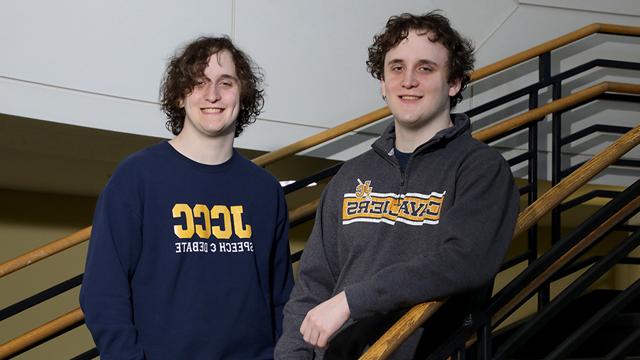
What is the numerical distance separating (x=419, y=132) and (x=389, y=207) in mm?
187

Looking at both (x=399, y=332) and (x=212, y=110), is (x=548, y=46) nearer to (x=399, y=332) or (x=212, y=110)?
(x=212, y=110)

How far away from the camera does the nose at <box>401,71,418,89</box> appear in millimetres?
1875

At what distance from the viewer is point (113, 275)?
1.83 meters

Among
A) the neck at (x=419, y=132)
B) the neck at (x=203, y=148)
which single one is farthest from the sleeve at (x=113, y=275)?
the neck at (x=419, y=132)

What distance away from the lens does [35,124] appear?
320cm

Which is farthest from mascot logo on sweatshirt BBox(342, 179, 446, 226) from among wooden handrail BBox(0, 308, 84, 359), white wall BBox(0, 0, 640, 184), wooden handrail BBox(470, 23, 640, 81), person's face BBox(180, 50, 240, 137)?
wooden handrail BBox(470, 23, 640, 81)

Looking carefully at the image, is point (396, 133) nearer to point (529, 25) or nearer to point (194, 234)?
point (194, 234)

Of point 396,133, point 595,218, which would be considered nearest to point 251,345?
point 396,133

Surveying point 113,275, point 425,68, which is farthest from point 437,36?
point 113,275

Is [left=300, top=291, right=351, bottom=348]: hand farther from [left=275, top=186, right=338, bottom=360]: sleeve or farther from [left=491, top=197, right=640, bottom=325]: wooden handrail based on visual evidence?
Result: [left=491, top=197, right=640, bottom=325]: wooden handrail

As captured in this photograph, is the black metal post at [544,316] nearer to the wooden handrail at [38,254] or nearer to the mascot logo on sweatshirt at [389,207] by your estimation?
the mascot logo on sweatshirt at [389,207]

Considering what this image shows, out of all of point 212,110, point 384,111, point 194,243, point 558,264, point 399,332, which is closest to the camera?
point 399,332

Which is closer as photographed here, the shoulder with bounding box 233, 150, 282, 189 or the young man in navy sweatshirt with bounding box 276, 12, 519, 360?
the young man in navy sweatshirt with bounding box 276, 12, 519, 360

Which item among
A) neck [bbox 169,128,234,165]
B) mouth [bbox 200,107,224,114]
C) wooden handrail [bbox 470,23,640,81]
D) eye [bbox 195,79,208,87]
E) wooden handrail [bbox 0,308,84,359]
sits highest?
wooden handrail [bbox 470,23,640,81]
